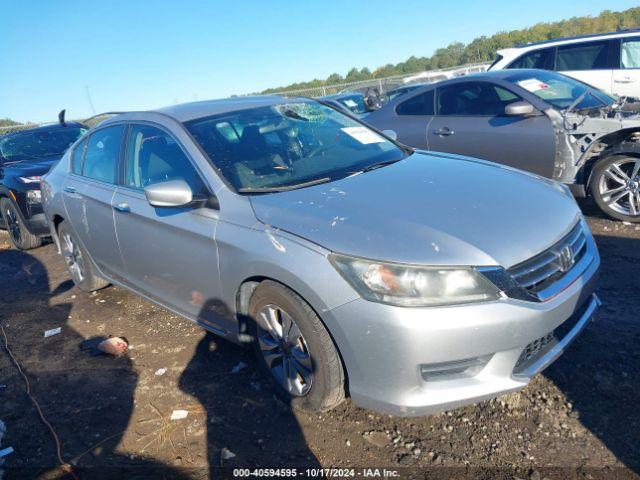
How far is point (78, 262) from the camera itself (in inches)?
195

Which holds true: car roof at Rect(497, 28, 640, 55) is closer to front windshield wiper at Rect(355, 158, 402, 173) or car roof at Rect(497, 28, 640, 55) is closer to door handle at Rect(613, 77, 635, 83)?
door handle at Rect(613, 77, 635, 83)

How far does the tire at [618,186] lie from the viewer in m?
4.87

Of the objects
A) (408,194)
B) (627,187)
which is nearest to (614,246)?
(627,187)

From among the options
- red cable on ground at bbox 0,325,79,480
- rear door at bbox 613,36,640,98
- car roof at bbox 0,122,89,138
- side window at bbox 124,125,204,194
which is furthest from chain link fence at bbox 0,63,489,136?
red cable on ground at bbox 0,325,79,480

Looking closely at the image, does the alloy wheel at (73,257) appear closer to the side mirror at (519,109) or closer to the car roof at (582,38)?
the side mirror at (519,109)

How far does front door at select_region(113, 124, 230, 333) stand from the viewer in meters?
3.04

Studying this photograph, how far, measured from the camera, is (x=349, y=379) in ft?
8.05

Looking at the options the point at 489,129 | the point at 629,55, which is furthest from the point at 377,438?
the point at 629,55

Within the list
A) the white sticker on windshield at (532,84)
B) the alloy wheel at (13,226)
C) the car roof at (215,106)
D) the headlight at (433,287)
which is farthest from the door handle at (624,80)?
the alloy wheel at (13,226)

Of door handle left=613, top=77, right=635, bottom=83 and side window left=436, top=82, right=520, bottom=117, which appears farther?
door handle left=613, top=77, right=635, bottom=83

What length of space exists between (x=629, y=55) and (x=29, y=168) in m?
9.37

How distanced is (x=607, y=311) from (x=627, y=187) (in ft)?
6.84

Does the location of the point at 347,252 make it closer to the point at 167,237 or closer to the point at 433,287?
the point at 433,287

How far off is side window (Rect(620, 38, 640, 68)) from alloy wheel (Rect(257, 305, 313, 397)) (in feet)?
27.7
